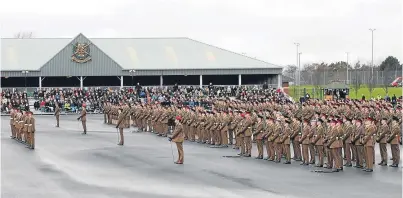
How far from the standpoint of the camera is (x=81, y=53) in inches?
3041

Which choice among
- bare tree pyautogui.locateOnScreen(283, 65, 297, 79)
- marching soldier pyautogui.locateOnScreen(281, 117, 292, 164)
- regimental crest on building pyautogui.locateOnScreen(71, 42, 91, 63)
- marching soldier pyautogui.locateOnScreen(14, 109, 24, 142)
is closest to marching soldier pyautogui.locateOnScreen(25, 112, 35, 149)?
marching soldier pyautogui.locateOnScreen(14, 109, 24, 142)

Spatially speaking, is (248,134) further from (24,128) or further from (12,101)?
(12,101)

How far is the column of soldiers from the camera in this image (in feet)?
103

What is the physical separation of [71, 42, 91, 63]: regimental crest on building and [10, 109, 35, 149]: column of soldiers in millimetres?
40261

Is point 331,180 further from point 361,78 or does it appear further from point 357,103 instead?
point 361,78

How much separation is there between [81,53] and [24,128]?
4535 cm

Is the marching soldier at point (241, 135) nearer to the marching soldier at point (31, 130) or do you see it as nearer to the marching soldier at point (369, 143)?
the marching soldier at point (369, 143)

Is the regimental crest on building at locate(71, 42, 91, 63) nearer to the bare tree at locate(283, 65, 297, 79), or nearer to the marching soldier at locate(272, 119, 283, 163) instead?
the bare tree at locate(283, 65, 297, 79)

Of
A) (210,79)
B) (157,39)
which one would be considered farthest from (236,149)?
(157,39)

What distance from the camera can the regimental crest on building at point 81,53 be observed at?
3034 inches

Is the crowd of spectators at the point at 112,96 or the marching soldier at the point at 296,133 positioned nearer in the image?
the marching soldier at the point at 296,133

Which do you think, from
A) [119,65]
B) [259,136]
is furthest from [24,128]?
[119,65]

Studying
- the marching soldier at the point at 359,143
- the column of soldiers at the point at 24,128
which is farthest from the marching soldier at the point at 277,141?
the column of soldiers at the point at 24,128

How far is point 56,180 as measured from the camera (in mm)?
21578
